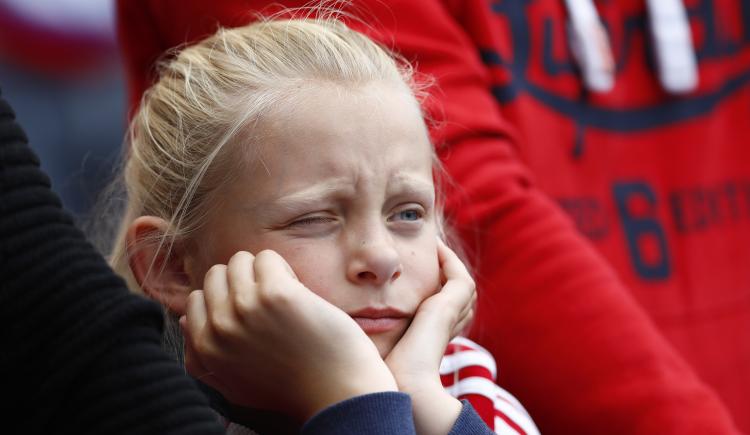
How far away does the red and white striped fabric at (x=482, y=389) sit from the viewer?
3.59ft

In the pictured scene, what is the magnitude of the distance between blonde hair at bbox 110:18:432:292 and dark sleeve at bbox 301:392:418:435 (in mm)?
340

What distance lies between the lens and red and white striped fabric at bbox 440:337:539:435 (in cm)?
110

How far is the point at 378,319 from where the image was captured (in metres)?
0.97

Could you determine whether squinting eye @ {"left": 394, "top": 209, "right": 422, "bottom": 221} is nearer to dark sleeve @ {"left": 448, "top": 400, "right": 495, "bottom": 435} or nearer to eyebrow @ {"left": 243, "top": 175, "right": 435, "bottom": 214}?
eyebrow @ {"left": 243, "top": 175, "right": 435, "bottom": 214}

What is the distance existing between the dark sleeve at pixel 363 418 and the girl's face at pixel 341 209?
160 millimetres

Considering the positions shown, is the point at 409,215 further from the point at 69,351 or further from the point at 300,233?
the point at 69,351

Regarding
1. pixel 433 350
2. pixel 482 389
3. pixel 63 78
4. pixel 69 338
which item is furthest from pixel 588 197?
pixel 63 78

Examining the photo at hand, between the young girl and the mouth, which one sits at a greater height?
the young girl

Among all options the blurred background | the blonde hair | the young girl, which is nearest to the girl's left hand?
the young girl

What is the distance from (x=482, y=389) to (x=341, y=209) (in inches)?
12.0

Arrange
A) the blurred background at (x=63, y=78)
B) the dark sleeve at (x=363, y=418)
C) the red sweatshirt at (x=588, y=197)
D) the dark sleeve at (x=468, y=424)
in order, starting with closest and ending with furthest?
the dark sleeve at (x=363, y=418) < the dark sleeve at (x=468, y=424) < the red sweatshirt at (x=588, y=197) < the blurred background at (x=63, y=78)

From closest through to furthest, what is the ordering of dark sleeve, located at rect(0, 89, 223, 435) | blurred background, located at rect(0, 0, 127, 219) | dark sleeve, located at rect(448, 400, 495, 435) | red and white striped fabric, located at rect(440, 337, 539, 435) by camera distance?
1. dark sleeve, located at rect(0, 89, 223, 435)
2. dark sleeve, located at rect(448, 400, 495, 435)
3. red and white striped fabric, located at rect(440, 337, 539, 435)
4. blurred background, located at rect(0, 0, 127, 219)

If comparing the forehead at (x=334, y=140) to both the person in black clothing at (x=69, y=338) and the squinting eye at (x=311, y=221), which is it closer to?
the squinting eye at (x=311, y=221)

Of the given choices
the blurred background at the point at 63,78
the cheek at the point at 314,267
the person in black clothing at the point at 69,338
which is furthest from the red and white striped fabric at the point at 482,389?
the blurred background at the point at 63,78
